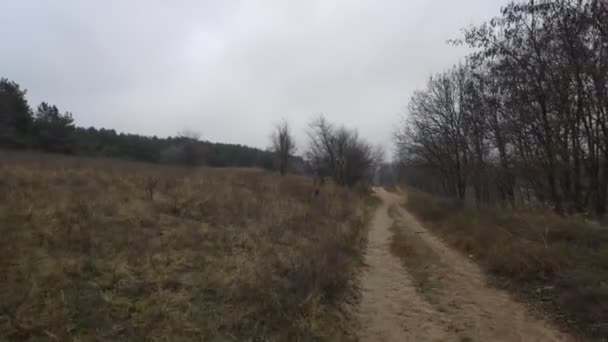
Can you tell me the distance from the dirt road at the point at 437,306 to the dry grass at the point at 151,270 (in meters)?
0.61

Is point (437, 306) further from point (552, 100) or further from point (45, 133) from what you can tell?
point (45, 133)

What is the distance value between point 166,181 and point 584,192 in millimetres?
16073

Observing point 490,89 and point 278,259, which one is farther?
point 490,89

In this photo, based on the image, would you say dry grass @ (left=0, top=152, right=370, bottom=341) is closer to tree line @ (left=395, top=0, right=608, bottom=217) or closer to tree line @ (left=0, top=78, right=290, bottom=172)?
tree line @ (left=395, top=0, right=608, bottom=217)

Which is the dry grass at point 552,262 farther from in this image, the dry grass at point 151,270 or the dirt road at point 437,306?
the dry grass at point 151,270

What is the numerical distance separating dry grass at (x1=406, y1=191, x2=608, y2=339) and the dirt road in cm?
40

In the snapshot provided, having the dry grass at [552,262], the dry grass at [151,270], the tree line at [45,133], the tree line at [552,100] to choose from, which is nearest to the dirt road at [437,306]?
the dry grass at [552,262]

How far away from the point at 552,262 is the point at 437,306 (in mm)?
2874

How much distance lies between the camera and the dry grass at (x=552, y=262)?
188 inches

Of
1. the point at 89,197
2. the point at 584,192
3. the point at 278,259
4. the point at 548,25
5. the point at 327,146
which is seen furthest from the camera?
the point at 327,146

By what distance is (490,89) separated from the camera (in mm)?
12914

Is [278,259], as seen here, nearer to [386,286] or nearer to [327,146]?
[386,286]

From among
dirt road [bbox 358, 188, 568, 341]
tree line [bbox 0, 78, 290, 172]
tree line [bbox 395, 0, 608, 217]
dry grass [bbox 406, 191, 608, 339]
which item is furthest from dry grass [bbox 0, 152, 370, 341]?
tree line [bbox 0, 78, 290, 172]

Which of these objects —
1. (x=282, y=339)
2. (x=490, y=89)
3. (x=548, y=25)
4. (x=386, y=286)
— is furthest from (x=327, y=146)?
(x=282, y=339)
